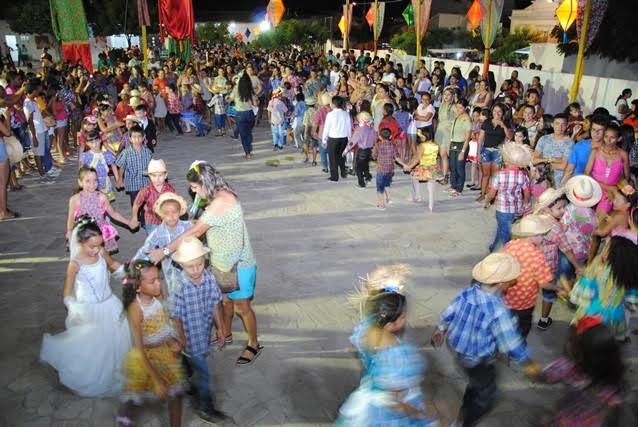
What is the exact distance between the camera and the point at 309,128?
11.0 metres

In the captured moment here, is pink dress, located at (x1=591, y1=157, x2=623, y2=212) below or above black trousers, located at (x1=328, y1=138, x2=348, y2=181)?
above

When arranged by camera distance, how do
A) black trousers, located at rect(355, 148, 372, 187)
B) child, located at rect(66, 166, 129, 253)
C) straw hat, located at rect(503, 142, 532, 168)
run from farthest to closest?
black trousers, located at rect(355, 148, 372, 187), straw hat, located at rect(503, 142, 532, 168), child, located at rect(66, 166, 129, 253)

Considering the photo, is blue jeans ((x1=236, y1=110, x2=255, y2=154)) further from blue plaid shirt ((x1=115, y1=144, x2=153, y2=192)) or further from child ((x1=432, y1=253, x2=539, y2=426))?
child ((x1=432, y1=253, x2=539, y2=426))

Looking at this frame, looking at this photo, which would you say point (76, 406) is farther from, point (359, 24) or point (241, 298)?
point (359, 24)

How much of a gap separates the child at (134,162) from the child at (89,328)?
2.66 meters

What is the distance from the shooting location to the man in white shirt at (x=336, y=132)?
9.32m

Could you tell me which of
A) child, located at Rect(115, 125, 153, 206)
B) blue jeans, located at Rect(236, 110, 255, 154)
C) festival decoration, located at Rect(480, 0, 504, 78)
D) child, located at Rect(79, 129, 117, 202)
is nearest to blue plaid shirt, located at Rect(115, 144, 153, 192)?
child, located at Rect(115, 125, 153, 206)

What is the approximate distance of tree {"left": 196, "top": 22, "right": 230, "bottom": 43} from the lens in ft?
176

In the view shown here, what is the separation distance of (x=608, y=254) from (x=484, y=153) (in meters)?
4.67

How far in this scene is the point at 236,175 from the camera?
10508mm

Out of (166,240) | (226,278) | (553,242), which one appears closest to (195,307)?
(226,278)

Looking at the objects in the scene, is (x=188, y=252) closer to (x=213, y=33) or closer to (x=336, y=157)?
(x=336, y=157)

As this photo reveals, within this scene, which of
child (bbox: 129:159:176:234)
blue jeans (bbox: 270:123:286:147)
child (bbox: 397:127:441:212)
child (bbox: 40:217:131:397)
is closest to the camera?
child (bbox: 40:217:131:397)

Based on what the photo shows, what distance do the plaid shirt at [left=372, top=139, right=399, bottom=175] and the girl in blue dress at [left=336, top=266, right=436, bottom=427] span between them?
17.8 feet
